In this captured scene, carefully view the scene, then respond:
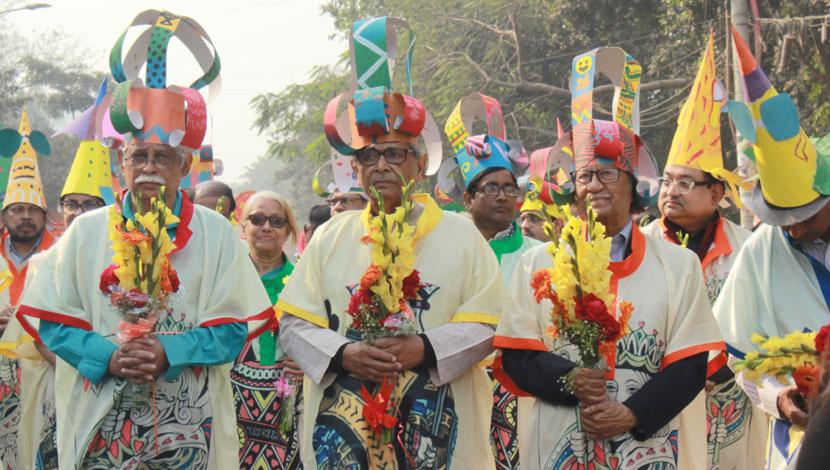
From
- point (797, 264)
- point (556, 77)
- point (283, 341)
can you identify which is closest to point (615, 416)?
point (797, 264)

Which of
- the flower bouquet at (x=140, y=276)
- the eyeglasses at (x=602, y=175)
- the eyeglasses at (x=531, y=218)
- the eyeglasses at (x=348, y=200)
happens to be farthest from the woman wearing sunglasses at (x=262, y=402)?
the eyeglasses at (x=531, y=218)

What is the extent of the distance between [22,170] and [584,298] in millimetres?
5567

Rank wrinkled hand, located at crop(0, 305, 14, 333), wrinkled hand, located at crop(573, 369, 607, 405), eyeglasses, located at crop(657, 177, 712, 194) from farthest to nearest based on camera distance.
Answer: wrinkled hand, located at crop(0, 305, 14, 333), eyeglasses, located at crop(657, 177, 712, 194), wrinkled hand, located at crop(573, 369, 607, 405)

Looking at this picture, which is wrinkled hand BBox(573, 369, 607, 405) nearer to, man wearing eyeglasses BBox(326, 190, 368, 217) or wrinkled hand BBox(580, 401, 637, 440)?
wrinkled hand BBox(580, 401, 637, 440)

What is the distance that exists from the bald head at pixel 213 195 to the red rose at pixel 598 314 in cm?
501

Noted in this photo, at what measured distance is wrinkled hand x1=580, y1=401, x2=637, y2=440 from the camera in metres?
4.43

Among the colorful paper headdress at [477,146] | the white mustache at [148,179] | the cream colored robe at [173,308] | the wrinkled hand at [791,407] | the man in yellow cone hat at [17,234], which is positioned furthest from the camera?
the man in yellow cone hat at [17,234]

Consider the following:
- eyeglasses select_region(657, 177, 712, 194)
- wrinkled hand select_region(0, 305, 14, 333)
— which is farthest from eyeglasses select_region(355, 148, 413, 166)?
wrinkled hand select_region(0, 305, 14, 333)

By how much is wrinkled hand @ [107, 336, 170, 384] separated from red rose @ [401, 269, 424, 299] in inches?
46.7

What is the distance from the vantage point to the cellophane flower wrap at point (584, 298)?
14.1 feet

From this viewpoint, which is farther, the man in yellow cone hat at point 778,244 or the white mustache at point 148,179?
the white mustache at point 148,179

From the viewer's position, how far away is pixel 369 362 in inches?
184

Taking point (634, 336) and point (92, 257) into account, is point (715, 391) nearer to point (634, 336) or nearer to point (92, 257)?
point (634, 336)

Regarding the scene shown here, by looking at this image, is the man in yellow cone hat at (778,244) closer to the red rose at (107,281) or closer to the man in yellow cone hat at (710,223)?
the man in yellow cone hat at (710,223)
